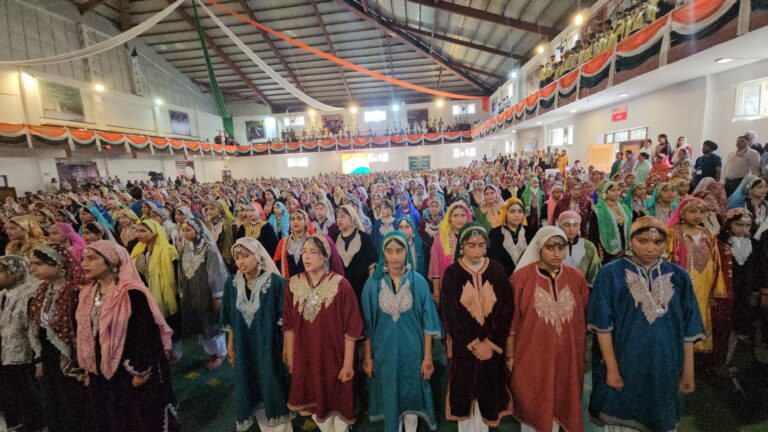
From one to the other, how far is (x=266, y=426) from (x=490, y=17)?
555 inches

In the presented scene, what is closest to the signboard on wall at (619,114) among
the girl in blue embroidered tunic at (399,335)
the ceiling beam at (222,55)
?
the girl in blue embroidered tunic at (399,335)

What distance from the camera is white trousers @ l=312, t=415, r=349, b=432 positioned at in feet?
6.49

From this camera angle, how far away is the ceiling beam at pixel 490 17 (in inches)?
469

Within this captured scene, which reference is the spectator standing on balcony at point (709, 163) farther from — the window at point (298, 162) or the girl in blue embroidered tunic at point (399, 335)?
the window at point (298, 162)

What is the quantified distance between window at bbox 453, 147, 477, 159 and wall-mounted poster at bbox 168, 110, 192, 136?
60.5 feet

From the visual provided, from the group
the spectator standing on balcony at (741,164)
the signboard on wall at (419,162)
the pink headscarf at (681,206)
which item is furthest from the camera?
the signboard on wall at (419,162)

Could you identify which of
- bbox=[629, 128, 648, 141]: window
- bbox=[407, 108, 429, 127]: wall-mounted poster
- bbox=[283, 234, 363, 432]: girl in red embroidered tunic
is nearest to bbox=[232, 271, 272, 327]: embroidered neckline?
bbox=[283, 234, 363, 432]: girl in red embroidered tunic

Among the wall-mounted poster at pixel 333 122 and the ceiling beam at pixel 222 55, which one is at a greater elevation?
the ceiling beam at pixel 222 55

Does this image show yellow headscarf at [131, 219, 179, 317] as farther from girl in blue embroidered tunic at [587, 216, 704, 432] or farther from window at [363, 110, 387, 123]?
window at [363, 110, 387, 123]

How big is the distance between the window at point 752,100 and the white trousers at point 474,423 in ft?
22.6

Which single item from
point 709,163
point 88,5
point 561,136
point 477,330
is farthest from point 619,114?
point 88,5

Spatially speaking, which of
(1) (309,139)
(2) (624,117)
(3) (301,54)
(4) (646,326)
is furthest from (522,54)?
(4) (646,326)

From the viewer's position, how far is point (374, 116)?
24.7 m

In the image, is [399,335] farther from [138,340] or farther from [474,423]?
[138,340]
